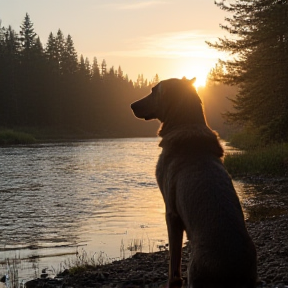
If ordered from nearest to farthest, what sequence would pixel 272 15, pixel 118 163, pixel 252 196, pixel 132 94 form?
pixel 252 196, pixel 272 15, pixel 118 163, pixel 132 94

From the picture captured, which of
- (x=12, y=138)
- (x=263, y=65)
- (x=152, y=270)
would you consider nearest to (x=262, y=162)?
(x=263, y=65)

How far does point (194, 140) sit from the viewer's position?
5.50 meters

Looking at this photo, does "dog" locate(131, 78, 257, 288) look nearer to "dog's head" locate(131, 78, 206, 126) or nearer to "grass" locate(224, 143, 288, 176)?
"dog's head" locate(131, 78, 206, 126)

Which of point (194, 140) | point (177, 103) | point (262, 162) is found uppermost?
point (177, 103)

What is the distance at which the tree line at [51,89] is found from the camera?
81062 millimetres

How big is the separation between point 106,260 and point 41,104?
252ft

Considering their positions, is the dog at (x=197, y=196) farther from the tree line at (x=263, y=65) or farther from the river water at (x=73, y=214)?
the tree line at (x=263, y=65)

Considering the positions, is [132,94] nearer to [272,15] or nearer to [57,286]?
[272,15]

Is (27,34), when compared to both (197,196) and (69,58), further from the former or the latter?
(197,196)

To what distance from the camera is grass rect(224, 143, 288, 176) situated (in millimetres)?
24609

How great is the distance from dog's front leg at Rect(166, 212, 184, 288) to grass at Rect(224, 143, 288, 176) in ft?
64.4

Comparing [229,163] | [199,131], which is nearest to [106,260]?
[199,131]

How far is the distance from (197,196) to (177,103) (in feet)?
5.46

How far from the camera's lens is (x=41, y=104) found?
8425cm
